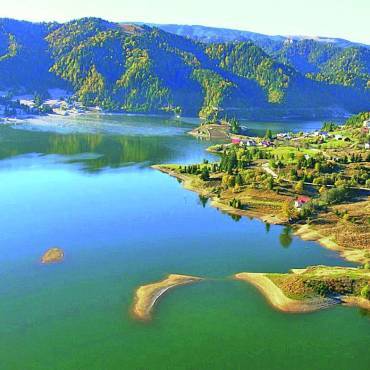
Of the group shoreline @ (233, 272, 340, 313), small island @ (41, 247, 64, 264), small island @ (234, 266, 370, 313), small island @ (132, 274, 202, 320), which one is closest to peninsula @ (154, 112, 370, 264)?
small island @ (234, 266, 370, 313)

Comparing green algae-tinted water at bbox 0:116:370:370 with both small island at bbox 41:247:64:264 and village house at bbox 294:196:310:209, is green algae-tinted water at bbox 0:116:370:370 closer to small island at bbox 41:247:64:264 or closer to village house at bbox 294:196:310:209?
small island at bbox 41:247:64:264

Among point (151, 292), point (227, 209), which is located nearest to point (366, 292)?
point (151, 292)

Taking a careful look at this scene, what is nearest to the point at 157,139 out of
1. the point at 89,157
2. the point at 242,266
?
the point at 89,157

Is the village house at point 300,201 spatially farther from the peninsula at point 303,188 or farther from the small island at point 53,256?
the small island at point 53,256

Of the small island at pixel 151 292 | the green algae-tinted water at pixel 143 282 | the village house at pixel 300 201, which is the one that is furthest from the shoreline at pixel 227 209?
the small island at pixel 151 292

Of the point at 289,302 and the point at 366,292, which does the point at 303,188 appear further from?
the point at 289,302

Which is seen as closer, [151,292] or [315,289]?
[315,289]

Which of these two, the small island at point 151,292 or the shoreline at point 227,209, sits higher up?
the shoreline at point 227,209
